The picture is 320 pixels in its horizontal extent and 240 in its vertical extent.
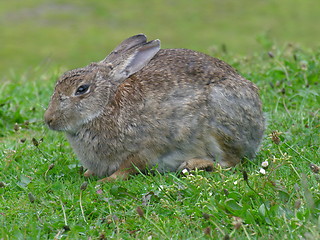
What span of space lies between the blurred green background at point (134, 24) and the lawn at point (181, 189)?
9.08m

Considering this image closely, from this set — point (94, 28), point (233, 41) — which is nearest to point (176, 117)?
point (233, 41)

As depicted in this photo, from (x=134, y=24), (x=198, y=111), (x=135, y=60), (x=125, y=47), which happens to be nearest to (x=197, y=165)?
(x=198, y=111)

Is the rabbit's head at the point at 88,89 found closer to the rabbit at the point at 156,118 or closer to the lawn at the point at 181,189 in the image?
the rabbit at the point at 156,118

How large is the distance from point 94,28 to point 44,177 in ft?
48.7

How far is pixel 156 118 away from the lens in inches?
227

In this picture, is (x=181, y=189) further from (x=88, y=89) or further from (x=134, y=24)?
(x=134, y=24)

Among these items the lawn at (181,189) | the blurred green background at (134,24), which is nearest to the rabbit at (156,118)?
the lawn at (181,189)

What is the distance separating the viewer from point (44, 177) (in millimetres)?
5727

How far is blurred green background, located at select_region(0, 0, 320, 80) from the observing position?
17.8 m

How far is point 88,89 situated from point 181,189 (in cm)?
140

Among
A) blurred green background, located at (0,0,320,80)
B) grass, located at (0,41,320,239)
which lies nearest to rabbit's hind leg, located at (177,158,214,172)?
grass, located at (0,41,320,239)

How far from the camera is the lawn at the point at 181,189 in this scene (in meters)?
4.39

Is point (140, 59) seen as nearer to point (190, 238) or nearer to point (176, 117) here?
point (176, 117)

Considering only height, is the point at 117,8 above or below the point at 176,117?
below
